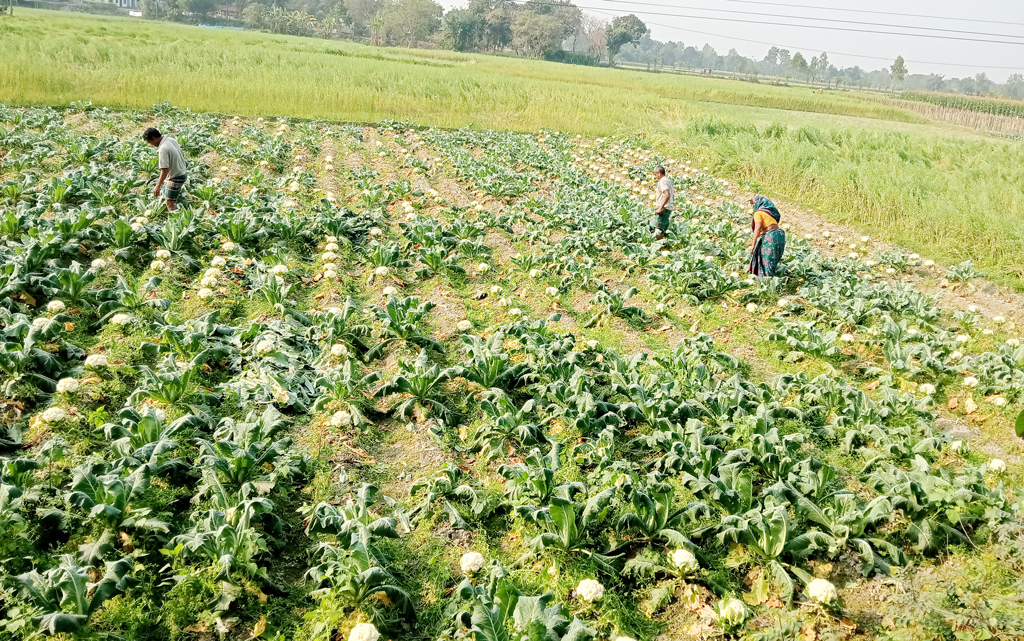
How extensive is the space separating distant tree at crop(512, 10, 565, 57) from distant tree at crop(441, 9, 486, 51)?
4613 mm

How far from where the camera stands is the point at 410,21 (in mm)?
76625

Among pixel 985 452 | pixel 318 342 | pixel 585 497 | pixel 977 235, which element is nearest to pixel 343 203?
pixel 318 342

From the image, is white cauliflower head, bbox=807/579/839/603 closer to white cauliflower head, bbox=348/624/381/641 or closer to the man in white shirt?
white cauliflower head, bbox=348/624/381/641

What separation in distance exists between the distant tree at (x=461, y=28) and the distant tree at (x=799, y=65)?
60.6 m

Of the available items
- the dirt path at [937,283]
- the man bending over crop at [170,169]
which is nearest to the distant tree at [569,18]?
the dirt path at [937,283]

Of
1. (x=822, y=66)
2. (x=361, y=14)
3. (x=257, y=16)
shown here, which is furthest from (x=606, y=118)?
(x=822, y=66)

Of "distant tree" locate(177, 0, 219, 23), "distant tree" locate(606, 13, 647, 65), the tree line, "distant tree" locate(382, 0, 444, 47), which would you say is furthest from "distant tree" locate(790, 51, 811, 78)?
"distant tree" locate(177, 0, 219, 23)

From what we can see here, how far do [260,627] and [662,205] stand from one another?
810 centimetres

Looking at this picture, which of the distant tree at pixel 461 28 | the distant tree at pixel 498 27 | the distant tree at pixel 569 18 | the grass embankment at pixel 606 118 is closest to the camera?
the grass embankment at pixel 606 118

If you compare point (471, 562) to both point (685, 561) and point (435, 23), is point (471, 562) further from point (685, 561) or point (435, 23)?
point (435, 23)

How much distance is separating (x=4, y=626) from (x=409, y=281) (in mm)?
5284

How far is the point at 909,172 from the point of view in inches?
488

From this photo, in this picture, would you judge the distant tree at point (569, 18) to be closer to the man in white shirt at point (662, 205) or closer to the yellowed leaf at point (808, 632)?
the man in white shirt at point (662, 205)

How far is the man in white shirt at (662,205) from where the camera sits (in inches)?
363
